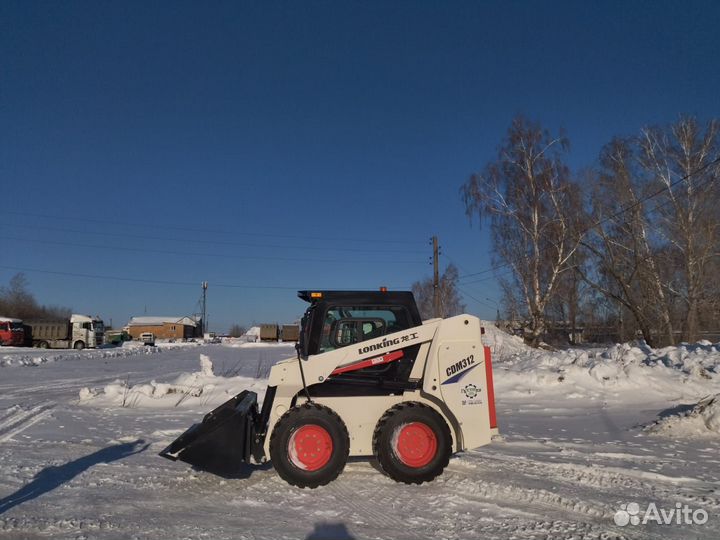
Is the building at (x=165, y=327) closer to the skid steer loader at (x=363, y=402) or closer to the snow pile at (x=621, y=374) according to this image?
the snow pile at (x=621, y=374)

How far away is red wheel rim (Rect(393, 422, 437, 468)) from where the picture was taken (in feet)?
19.2

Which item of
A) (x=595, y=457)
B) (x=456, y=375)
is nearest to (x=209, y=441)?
(x=456, y=375)

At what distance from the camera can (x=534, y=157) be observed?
28453 mm

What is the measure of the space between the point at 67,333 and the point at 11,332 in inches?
181

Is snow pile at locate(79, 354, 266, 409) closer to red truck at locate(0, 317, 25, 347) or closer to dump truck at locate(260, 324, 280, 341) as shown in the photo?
red truck at locate(0, 317, 25, 347)

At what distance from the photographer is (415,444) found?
590 centimetres

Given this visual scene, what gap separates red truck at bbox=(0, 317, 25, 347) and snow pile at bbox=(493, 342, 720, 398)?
160ft

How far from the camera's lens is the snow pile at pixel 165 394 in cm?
1227

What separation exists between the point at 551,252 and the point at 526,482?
24.0 m

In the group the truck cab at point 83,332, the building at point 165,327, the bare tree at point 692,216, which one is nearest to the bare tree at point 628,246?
the bare tree at point 692,216

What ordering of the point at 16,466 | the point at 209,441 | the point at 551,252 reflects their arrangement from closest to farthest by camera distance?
the point at 209,441 < the point at 16,466 < the point at 551,252

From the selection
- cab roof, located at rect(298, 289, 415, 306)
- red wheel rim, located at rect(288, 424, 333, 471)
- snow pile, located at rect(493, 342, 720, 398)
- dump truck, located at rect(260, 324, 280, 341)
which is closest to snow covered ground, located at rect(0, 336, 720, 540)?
red wheel rim, located at rect(288, 424, 333, 471)

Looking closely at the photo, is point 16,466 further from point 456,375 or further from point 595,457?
point 595,457

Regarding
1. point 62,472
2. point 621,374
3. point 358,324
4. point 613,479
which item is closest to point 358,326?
point 358,324
